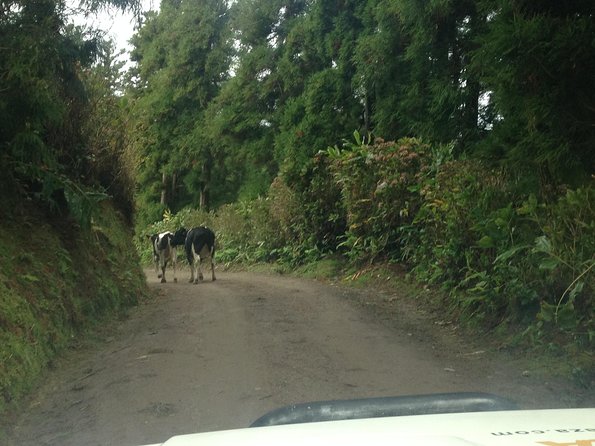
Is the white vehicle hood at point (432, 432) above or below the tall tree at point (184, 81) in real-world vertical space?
below

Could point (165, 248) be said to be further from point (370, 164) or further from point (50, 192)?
point (50, 192)

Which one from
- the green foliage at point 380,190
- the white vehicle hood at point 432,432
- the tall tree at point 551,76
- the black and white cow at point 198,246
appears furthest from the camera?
the black and white cow at point 198,246

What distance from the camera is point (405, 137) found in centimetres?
1756

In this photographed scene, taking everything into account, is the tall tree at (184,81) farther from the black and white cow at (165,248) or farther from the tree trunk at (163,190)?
the black and white cow at (165,248)

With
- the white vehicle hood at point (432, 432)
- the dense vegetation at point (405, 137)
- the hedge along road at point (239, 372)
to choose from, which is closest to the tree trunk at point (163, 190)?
the dense vegetation at point (405, 137)

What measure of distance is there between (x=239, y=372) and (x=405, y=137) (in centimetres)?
1042

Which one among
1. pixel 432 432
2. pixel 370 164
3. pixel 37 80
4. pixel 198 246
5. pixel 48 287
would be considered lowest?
pixel 432 432

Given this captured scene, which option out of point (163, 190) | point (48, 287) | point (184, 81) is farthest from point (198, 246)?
point (163, 190)

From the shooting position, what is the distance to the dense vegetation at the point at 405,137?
8547 mm

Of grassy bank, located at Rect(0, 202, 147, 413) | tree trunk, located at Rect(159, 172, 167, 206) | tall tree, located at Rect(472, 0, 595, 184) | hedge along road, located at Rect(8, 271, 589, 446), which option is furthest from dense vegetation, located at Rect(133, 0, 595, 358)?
grassy bank, located at Rect(0, 202, 147, 413)

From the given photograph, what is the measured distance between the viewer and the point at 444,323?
11.6m

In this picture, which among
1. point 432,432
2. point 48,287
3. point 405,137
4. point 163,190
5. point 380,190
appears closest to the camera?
point 432,432

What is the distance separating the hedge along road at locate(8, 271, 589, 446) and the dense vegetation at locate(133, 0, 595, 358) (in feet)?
3.22

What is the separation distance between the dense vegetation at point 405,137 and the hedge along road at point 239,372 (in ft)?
→ 3.22
